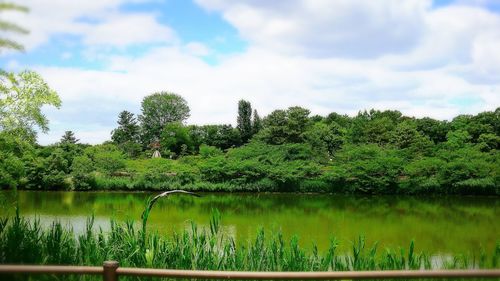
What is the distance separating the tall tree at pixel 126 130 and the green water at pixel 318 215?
50.7 feet

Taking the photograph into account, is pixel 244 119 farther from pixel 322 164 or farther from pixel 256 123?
pixel 322 164

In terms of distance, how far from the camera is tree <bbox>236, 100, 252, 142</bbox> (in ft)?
121

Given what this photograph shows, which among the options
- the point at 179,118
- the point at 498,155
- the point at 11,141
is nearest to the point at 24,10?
the point at 11,141

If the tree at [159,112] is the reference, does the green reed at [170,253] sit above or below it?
below

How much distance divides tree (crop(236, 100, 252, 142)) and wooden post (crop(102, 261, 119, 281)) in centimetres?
3465

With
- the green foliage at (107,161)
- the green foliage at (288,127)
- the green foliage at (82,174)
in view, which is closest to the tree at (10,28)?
the green foliage at (82,174)

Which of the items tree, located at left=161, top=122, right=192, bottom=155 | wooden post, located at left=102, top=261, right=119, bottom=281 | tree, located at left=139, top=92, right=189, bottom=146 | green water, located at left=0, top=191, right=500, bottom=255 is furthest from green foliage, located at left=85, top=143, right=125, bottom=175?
wooden post, located at left=102, top=261, right=119, bottom=281

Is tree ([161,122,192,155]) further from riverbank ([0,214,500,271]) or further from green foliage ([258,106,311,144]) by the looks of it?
riverbank ([0,214,500,271])

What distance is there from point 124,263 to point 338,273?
119 inches

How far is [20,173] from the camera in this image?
25.0 ft

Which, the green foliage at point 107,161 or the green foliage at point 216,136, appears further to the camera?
the green foliage at point 216,136

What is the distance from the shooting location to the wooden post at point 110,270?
2.09 meters

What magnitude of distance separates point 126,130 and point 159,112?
13.3 feet

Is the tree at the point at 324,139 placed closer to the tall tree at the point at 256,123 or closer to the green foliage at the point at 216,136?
the green foliage at the point at 216,136
